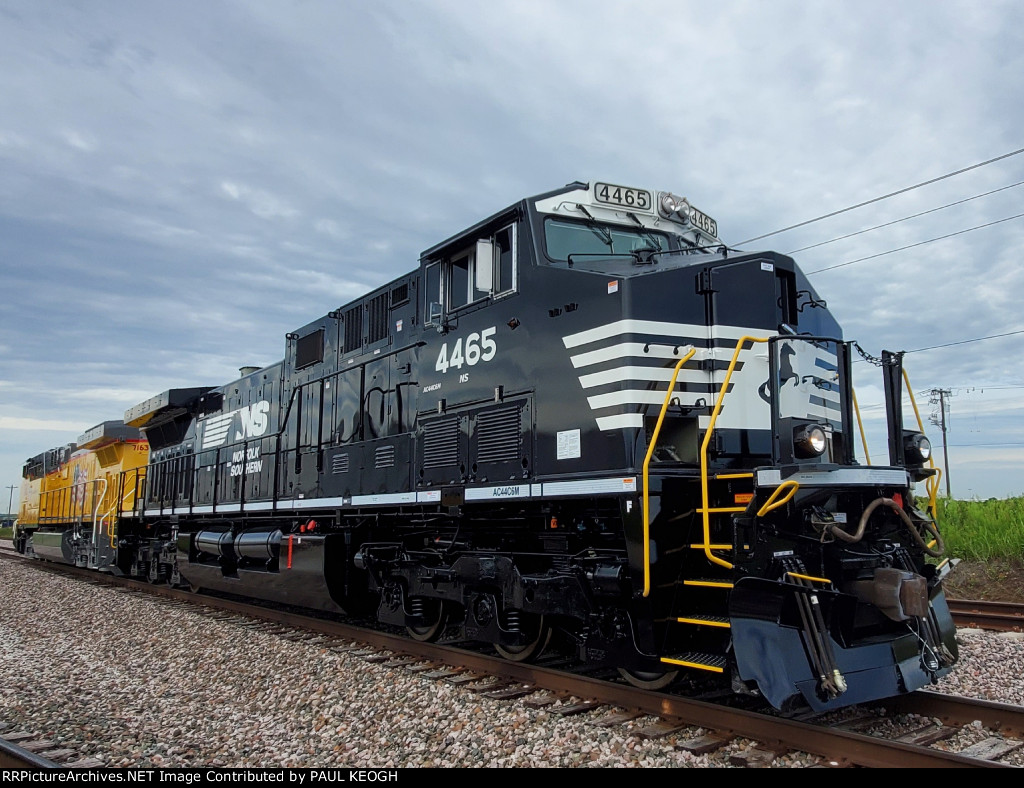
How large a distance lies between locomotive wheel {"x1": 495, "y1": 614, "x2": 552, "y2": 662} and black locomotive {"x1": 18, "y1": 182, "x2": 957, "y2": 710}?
0.02m

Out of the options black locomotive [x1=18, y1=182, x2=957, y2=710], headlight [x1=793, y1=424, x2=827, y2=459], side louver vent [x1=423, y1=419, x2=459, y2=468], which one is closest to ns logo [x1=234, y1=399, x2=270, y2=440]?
black locomotive [x1=18, y1=182, x2=957, y2=710]

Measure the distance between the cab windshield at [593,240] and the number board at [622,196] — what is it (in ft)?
0.64

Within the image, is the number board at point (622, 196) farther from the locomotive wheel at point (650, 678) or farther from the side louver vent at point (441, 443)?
the locomotive wheel at point (650, 678)

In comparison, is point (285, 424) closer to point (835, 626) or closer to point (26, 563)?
point (835, 626)

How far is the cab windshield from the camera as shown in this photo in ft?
21.1

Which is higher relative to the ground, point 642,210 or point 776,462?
point 642,210

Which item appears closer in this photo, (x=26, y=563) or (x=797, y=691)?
(x=797, y=691)

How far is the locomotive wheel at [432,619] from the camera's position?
25.3 feet

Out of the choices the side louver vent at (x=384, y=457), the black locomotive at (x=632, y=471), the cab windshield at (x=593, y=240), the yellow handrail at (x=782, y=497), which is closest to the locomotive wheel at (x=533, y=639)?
the black locomotive at (x=632, y=471)

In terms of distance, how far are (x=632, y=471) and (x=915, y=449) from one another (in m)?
2.20
